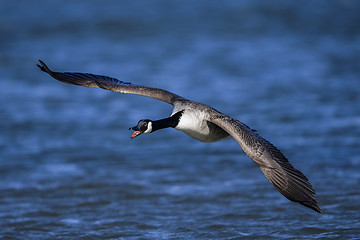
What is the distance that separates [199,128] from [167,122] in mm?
514

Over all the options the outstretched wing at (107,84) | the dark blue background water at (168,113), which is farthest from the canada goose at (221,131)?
the dark blue background water at (168,113)

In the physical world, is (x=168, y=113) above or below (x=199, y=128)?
above

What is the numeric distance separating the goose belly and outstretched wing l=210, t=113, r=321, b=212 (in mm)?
892

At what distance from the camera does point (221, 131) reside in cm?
839

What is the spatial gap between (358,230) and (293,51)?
40.7ft

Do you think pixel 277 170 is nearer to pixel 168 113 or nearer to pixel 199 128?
pixel 199 128

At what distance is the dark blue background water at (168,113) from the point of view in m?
8.75

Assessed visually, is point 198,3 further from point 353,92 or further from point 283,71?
point 353,92

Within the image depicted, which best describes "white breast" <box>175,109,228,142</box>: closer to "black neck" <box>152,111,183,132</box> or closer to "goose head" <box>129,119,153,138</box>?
"black neck" <box>152,111,183,132</box>

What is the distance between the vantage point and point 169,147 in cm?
1220

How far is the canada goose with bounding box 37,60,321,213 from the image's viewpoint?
6.74 m

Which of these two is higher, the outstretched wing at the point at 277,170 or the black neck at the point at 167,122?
the black neck at the point at 167,122

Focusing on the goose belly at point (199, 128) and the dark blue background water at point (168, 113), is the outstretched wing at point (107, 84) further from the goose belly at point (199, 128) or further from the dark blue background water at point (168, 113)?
the dark blue background water at point (168, 113)

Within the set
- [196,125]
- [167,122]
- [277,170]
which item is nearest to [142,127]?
[167,122]
